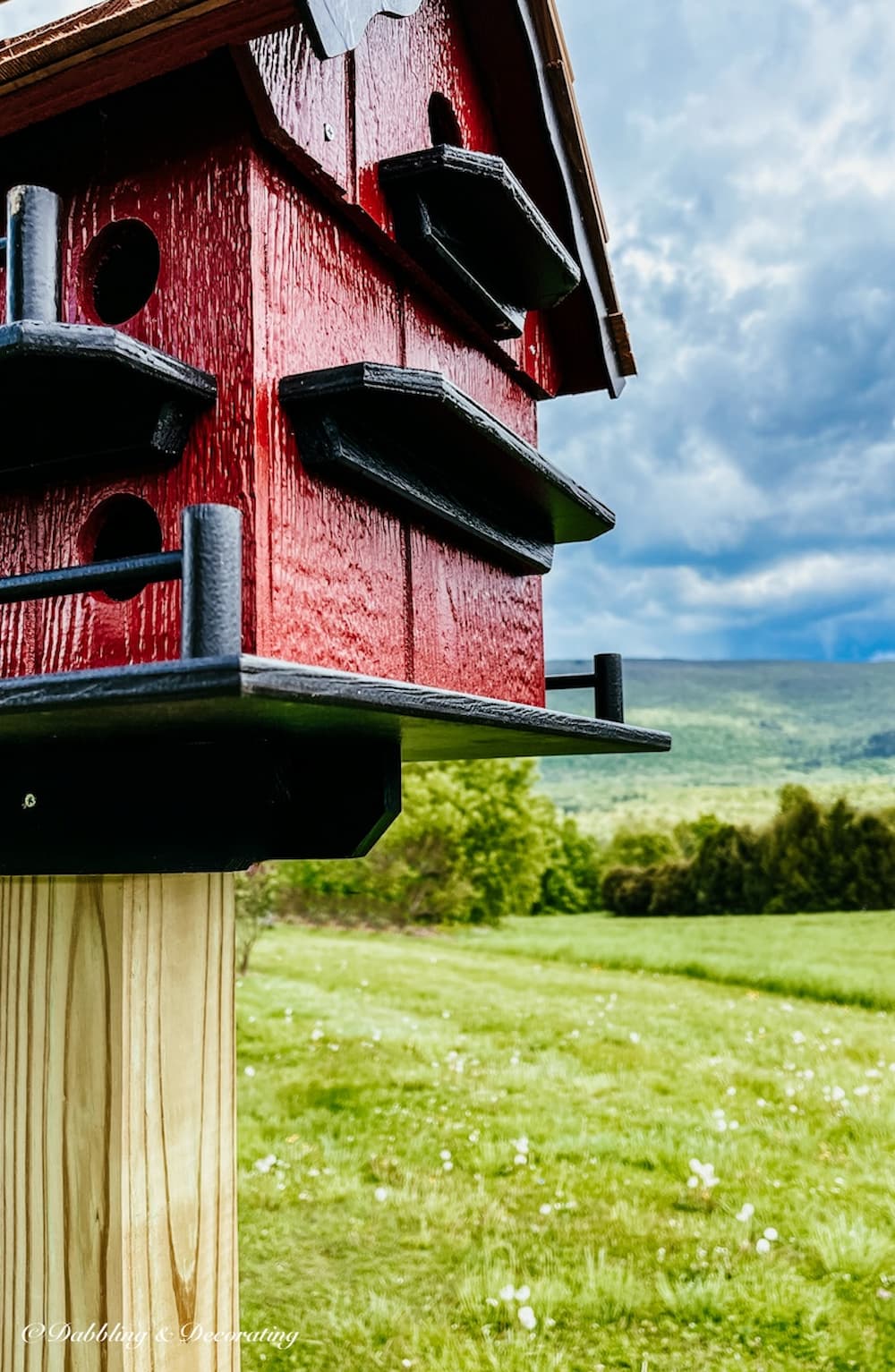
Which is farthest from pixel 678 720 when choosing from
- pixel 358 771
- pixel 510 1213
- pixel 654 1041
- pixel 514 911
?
pixel 358 771

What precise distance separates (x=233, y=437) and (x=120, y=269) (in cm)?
58

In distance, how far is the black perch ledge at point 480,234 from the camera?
1.68 m

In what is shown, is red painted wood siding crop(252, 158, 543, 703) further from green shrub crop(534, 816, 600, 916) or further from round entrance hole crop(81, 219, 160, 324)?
green shrub crop(534, 816, 600, 916)

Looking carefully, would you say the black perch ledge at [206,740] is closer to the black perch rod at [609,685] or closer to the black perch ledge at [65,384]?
the black perch ledge at [65,384]

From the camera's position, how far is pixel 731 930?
12117 millimetres

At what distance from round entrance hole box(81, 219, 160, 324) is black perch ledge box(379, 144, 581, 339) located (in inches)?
15.7

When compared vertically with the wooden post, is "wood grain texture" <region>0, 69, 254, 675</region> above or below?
above

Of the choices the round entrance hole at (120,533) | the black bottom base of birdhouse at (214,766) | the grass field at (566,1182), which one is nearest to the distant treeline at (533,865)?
the grass field at (566,1182)

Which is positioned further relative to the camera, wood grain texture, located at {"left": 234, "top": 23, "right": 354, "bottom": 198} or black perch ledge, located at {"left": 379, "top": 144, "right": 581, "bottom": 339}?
black perch ledge, located at {"left": 379, "top": 144, "right": 581, "bottom": 339}

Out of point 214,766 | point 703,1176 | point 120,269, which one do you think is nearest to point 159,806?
point 214,766

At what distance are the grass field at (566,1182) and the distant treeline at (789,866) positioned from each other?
5.05 metres

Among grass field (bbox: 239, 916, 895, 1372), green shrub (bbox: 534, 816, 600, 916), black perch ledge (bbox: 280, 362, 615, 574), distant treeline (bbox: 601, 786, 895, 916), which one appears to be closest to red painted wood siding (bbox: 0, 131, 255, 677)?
black perch ledge (bbox: 280, 362, 615, 574)

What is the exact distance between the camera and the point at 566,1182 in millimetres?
4422

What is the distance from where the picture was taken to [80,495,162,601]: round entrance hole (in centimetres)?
146
